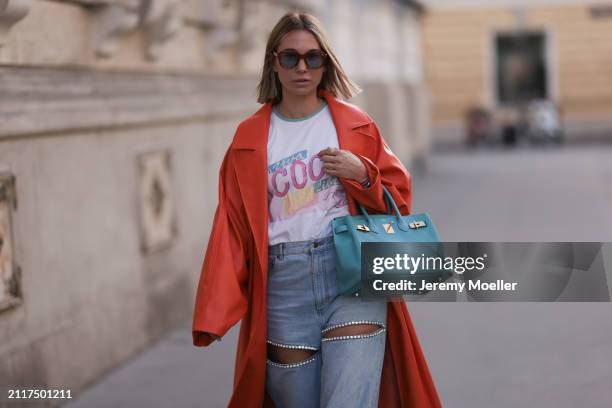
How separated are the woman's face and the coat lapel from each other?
0.13 meters

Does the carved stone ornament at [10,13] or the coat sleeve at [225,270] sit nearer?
the coat sleeve at [225,270]

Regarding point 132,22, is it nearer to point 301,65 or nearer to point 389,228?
point 301,65

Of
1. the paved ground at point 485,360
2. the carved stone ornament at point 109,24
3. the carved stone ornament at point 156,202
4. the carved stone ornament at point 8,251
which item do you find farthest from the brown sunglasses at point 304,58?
the carved stone ornament at point 156,202

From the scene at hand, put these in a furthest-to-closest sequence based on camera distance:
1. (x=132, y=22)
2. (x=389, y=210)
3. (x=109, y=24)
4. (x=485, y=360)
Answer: (x=132, y=22), (x=109, y=24), (x=485, y=360), (x=389, y=210)

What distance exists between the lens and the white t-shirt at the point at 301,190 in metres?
4.01

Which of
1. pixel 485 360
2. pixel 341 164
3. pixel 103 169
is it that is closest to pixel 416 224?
pixel 341 164

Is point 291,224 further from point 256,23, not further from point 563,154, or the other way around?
point 563,154

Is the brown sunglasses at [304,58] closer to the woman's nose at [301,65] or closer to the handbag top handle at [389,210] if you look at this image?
the woman's nose at [301,65]

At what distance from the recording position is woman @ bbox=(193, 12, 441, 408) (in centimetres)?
398

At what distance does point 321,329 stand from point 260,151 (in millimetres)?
609

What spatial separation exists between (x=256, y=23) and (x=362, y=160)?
7.43 m

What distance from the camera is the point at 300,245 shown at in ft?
13.1

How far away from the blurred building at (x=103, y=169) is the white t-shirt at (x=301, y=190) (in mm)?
1929

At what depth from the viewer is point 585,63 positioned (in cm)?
3753
